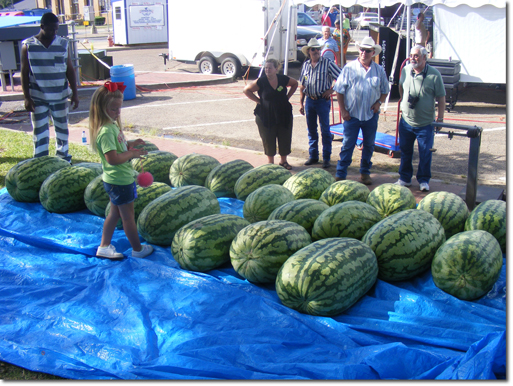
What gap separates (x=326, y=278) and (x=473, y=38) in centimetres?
1081

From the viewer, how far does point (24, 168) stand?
5438mm

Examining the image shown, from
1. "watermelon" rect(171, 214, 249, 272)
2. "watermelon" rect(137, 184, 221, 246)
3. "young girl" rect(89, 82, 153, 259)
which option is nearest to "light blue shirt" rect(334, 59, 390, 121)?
"watermelon" rect(137, 184, 221, 246)

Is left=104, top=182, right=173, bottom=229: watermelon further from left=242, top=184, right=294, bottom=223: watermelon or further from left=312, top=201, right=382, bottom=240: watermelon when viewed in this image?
left=312, top=201, right=382, bottom=240: watermelon

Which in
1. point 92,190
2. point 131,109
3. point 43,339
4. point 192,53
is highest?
point 192,53

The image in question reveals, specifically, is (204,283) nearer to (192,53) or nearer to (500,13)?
(500,13)

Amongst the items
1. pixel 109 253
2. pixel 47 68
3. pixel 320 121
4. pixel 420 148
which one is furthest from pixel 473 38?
pixel 109 253

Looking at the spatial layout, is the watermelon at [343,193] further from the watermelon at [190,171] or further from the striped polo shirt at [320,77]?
the striped polo shirt at [320,77]

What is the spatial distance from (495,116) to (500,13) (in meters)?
2.43

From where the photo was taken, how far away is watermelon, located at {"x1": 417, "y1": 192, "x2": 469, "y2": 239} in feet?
13.6

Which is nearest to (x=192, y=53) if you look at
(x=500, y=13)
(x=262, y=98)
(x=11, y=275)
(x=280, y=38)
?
(x=280, y=38)

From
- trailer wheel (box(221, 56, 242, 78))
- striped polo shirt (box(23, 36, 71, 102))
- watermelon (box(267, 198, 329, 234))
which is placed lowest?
watermelon (box(267, 198, 329, 234))

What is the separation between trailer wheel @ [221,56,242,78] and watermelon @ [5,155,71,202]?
1257 cm

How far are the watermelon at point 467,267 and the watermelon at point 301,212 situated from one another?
1.09 metres

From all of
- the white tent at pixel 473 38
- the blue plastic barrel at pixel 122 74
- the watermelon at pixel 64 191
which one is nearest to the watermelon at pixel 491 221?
the watermelon at pixel 64 191
